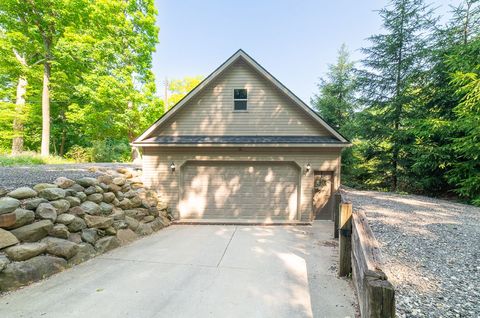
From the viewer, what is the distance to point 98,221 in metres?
5.26

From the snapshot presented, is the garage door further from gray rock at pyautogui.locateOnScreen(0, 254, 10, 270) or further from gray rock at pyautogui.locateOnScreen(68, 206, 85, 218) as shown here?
gray rock at pyautogui.locateOnScreen(0, 254, 10, 270)

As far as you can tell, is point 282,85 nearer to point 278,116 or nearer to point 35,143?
point 278,116

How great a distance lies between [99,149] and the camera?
1661 cm

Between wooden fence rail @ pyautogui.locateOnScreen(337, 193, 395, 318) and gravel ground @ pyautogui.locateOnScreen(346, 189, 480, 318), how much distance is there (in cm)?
58

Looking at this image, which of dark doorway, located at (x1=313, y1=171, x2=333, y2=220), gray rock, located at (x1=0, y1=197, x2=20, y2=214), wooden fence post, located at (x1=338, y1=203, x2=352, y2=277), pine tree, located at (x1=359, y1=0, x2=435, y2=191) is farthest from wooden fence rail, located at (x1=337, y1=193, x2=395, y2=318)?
pine tree, located at (x1=359, y1=0, x2=435, y2=191)

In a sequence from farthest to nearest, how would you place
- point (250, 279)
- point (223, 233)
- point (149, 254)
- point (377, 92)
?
point (377, 92) → point (223, 233) → point (149, 254) → point (250, 279)

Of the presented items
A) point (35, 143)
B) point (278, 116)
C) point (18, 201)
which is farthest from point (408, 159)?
point (35, 143)

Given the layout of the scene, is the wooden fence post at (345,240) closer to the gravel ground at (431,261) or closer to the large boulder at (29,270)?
the gravel ground at (431,261)

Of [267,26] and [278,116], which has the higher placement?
[267,26]

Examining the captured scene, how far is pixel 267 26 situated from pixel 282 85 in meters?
8.31

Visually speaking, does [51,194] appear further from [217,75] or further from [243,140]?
[217,75]

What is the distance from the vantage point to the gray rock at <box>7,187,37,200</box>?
4.18 m

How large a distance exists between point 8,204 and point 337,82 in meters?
19.0

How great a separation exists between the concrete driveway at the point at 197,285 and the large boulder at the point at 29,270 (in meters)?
0.16
